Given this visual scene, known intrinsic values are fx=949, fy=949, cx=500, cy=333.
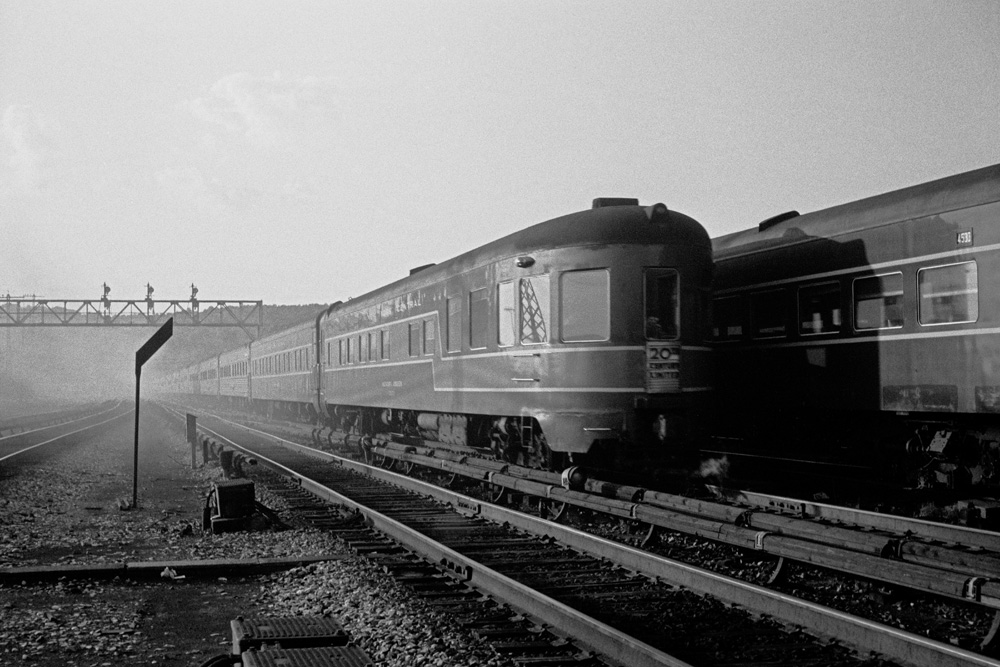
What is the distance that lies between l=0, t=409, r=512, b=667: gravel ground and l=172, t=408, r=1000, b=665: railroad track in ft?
2.06

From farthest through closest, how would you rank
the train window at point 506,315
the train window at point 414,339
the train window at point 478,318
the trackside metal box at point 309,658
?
the train window at point 414,339 < the train window at point 478,318 < the train window at point 506,315 < the trackside metal box at point 309,658

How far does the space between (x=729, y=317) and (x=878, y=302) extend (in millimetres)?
2754

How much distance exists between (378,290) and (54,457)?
36.0ft

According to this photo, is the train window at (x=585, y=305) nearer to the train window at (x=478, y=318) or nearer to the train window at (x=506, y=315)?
the train window at (x=506, y=315)

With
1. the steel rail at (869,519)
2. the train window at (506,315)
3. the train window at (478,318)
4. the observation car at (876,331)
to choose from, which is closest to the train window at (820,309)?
the observation car at (876,331)

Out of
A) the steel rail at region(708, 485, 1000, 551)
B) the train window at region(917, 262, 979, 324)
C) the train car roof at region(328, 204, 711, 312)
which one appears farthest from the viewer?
the train car roof at region(328, 204, 711, 312)

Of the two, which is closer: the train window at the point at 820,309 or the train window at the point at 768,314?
the train window at the point at 820,309

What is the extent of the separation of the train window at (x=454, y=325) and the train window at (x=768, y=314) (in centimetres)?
416

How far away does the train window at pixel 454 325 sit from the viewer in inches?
550

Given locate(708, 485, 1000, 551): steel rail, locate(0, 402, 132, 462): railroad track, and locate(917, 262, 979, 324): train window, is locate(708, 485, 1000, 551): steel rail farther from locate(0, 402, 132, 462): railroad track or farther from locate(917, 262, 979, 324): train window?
locate(0, 402, 132, 462): railroad track

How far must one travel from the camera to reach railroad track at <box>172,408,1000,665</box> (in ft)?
17.3

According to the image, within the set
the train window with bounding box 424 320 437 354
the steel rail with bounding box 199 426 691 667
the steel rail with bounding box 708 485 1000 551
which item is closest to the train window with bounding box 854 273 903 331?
the steel rail with bounding box 708 485 1000 551

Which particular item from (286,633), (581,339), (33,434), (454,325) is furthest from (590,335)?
(33,434)

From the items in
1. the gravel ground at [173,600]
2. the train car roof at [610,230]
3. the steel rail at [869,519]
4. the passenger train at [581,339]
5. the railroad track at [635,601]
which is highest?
the train car roof at [610,230]
